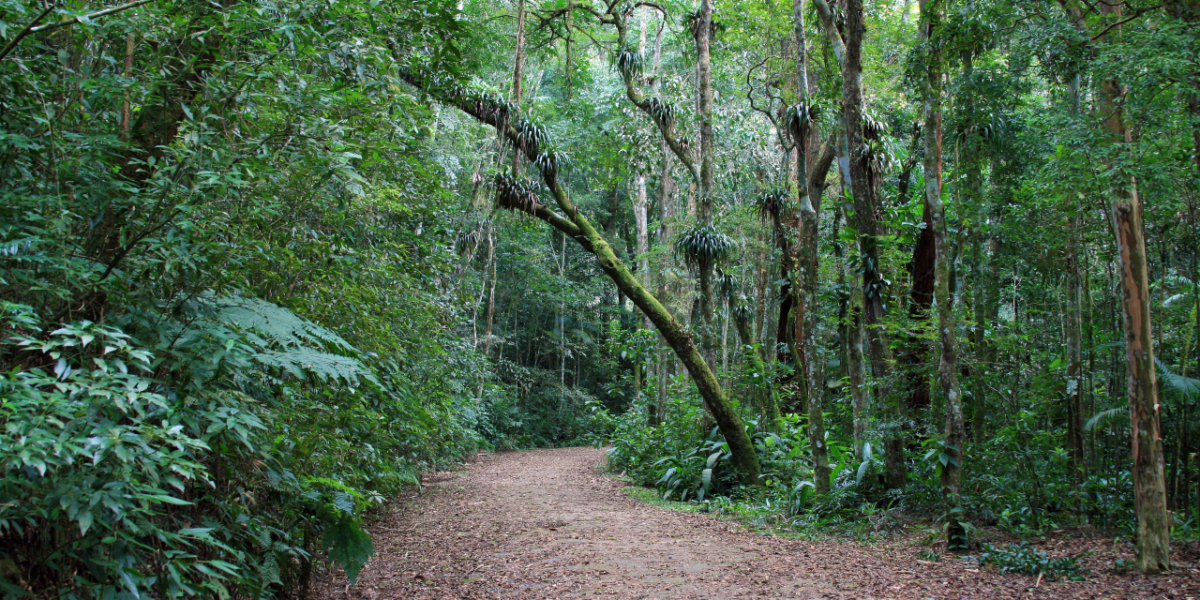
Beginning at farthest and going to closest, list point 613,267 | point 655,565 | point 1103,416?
point 613,267, point 1103,416, point 655,565

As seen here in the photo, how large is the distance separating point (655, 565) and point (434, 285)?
4.16 metres

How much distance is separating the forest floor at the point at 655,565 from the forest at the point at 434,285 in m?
0.41

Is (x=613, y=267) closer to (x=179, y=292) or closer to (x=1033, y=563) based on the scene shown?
(x=1033, y=563)

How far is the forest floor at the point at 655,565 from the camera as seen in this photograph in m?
4.84

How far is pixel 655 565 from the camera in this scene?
18.7ft

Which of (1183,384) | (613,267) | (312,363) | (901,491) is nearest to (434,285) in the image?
(613,267)

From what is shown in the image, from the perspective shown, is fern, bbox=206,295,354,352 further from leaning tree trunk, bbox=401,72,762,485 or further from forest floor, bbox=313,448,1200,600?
leaning tree trunk, bbox=401,72,762,485

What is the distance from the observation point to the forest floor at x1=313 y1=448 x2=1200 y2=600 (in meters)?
4.84

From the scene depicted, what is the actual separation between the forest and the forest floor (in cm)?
41

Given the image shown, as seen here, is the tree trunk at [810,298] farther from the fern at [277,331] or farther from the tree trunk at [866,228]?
the fern at [277,331]

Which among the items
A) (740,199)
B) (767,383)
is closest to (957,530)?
(767,383)

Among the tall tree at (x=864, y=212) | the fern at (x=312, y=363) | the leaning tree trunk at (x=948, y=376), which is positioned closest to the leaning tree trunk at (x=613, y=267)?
the tall tree at (x=864, y=212)

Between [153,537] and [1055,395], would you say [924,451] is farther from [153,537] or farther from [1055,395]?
[153,537]

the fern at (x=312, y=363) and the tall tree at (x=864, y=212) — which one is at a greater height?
the tall tree at (x=864, y=212)
